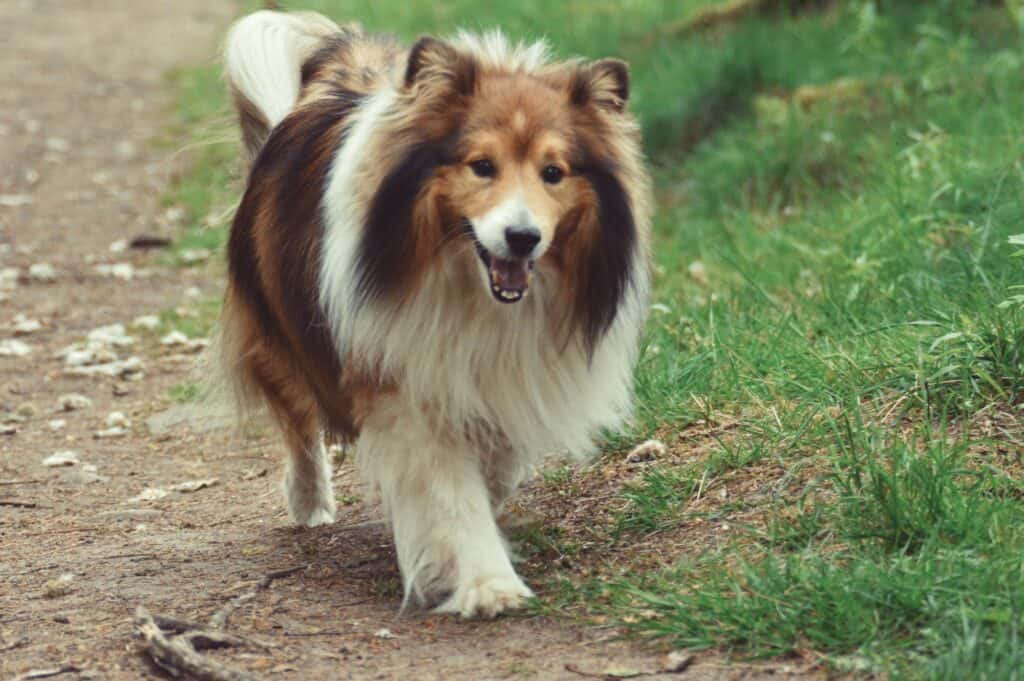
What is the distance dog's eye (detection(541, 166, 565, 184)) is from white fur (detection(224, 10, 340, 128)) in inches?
48.9

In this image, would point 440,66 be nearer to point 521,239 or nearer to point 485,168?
point 485,168

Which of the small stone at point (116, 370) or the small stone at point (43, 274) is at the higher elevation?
the small stone at point (43, 274)

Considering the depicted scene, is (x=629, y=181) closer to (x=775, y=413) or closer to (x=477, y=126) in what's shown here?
(x=477, y=126)

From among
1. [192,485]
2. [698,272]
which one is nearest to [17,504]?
[192,485]

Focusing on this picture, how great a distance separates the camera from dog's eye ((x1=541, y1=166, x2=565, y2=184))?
3.65m

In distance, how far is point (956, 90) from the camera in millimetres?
7121

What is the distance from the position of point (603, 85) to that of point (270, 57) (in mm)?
1382

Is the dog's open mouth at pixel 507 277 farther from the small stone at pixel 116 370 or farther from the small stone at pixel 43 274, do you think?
the small stone at pixel 43 274

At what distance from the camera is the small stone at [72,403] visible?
20.0 ft

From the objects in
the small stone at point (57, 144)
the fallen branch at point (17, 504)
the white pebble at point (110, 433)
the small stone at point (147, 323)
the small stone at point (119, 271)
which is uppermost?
the small stone at point (57, 144)

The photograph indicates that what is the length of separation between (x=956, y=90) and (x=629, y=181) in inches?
150

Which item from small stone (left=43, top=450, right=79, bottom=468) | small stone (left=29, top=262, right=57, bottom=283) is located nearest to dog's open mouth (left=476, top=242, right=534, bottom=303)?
small stone (left=43, top=450, right=79, bottom=468)

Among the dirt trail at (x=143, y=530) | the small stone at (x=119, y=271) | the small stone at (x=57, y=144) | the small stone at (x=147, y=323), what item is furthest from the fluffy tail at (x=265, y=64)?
the small stone at (x=57, y=144)

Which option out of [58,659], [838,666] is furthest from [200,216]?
[838,666]
